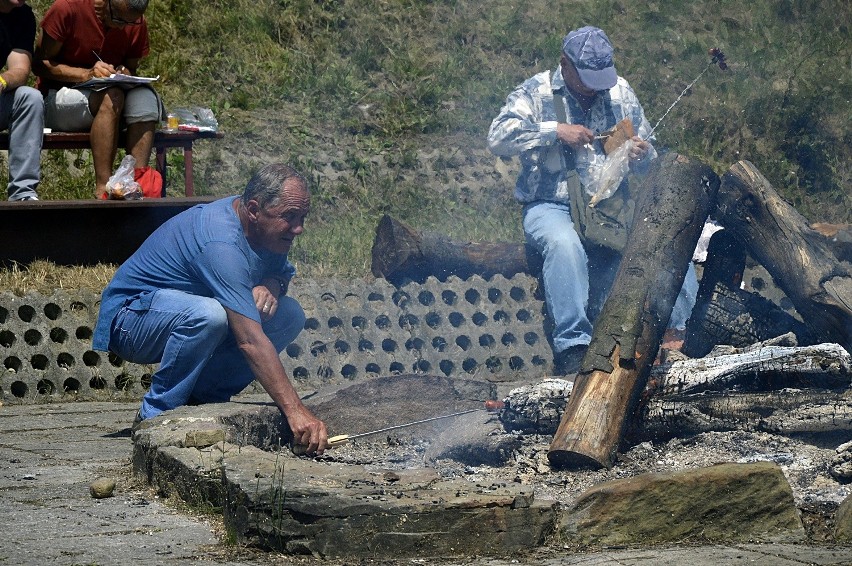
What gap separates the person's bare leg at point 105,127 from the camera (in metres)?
7.67

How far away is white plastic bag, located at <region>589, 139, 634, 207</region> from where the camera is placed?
751 cm

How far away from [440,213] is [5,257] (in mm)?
4129

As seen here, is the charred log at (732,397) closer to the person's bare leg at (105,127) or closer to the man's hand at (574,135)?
the man's hand at (574,135)

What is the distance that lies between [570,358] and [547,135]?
4.72 ft

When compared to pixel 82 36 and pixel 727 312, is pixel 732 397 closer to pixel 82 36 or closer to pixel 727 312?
pixel 727 312

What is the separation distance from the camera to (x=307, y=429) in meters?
Result: 4.79

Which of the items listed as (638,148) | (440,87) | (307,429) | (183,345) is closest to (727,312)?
(638,148)

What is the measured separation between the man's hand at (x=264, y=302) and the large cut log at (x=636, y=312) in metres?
1.53

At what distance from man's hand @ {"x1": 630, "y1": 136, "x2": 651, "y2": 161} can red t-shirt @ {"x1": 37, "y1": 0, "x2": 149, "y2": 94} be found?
11.4 ft

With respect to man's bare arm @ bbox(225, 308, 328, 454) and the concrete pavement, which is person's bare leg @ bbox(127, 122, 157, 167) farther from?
man's bare arm @ bbox(225, 308, 328, 454)

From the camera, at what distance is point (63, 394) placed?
281 inches

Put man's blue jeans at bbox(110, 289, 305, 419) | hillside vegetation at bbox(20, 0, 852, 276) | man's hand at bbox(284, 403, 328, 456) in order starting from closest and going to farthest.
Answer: man's hand at bbox(284, 403, 328, 456) < man's blue jeans at bbox(110, 289, 305, 419) < hillside vegetation at bbox(20, 0, 852, 276)

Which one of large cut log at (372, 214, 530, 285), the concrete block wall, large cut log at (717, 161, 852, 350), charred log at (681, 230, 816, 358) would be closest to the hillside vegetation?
large cut log at (372, 214, 530, 285)

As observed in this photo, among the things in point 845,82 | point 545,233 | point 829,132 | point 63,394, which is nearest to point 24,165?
point 63,394
